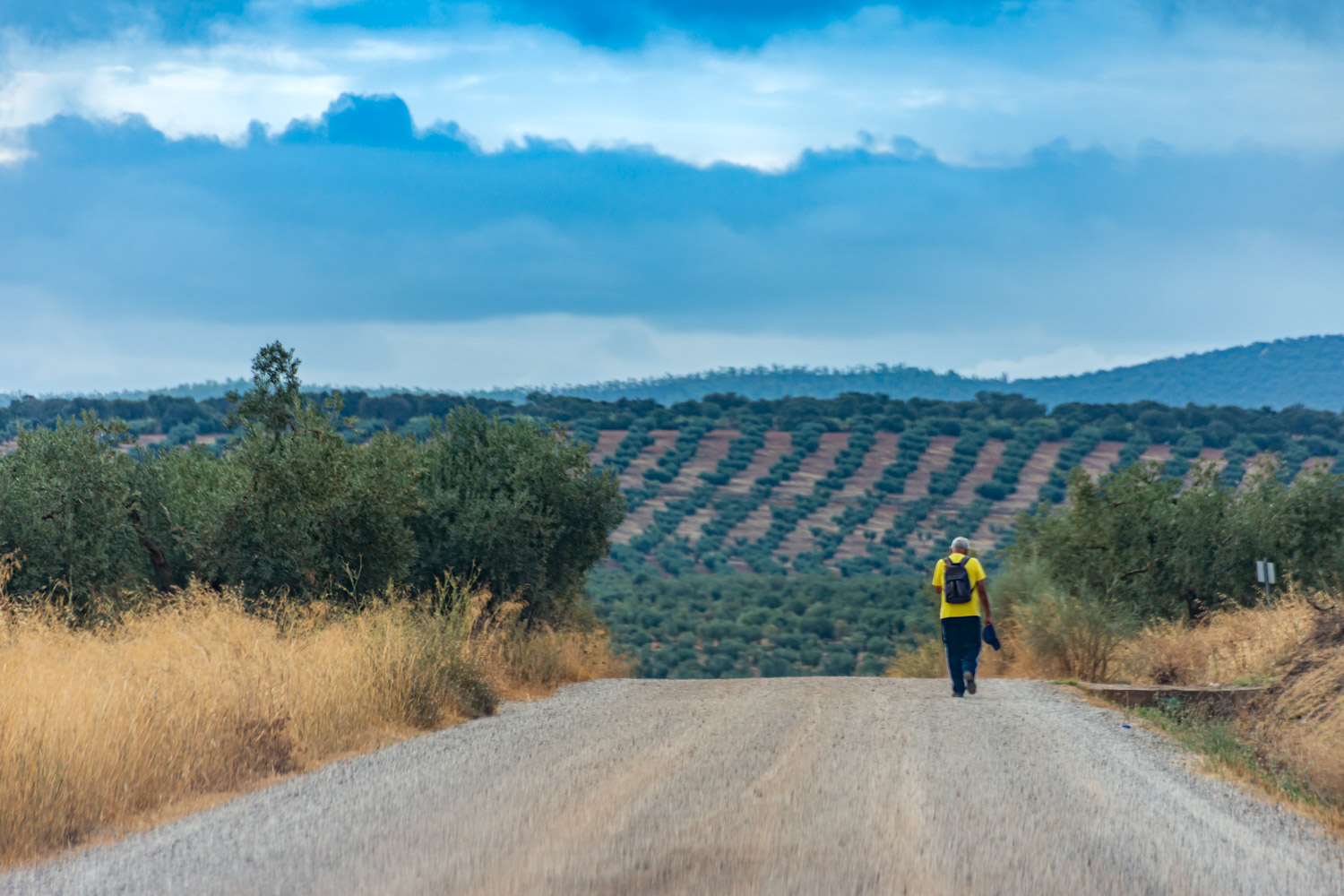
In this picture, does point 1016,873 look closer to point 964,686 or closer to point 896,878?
point 896,878

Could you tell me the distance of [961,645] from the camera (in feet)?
48.0

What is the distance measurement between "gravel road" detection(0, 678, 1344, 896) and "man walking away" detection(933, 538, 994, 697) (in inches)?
134

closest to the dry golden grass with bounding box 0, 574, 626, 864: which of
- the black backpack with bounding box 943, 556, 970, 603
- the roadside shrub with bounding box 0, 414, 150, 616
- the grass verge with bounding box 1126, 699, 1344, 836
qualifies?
the roadside shrub with bounding box 0, 414, 150, 616

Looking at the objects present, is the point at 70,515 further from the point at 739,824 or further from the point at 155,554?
the point at 739,824

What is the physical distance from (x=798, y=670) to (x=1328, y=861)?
1453 inches

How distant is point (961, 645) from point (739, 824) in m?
8.45

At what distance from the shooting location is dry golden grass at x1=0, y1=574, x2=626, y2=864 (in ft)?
24.0

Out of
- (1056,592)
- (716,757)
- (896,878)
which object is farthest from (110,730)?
(1056,592)

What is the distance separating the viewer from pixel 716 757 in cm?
934

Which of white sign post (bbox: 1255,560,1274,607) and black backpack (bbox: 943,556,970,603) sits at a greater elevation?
black backpack (bbox: 943,556,970,603)

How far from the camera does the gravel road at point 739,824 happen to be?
5.77 metres

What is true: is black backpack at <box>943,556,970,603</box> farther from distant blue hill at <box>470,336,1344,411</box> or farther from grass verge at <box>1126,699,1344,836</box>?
distant blue hill at <box>470,336,1344,411</box>

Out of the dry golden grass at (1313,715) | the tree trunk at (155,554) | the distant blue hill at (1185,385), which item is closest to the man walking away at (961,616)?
the dry golden grass at (1313,715)

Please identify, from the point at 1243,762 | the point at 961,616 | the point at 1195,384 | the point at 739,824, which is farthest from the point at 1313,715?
the point at 1195,384
